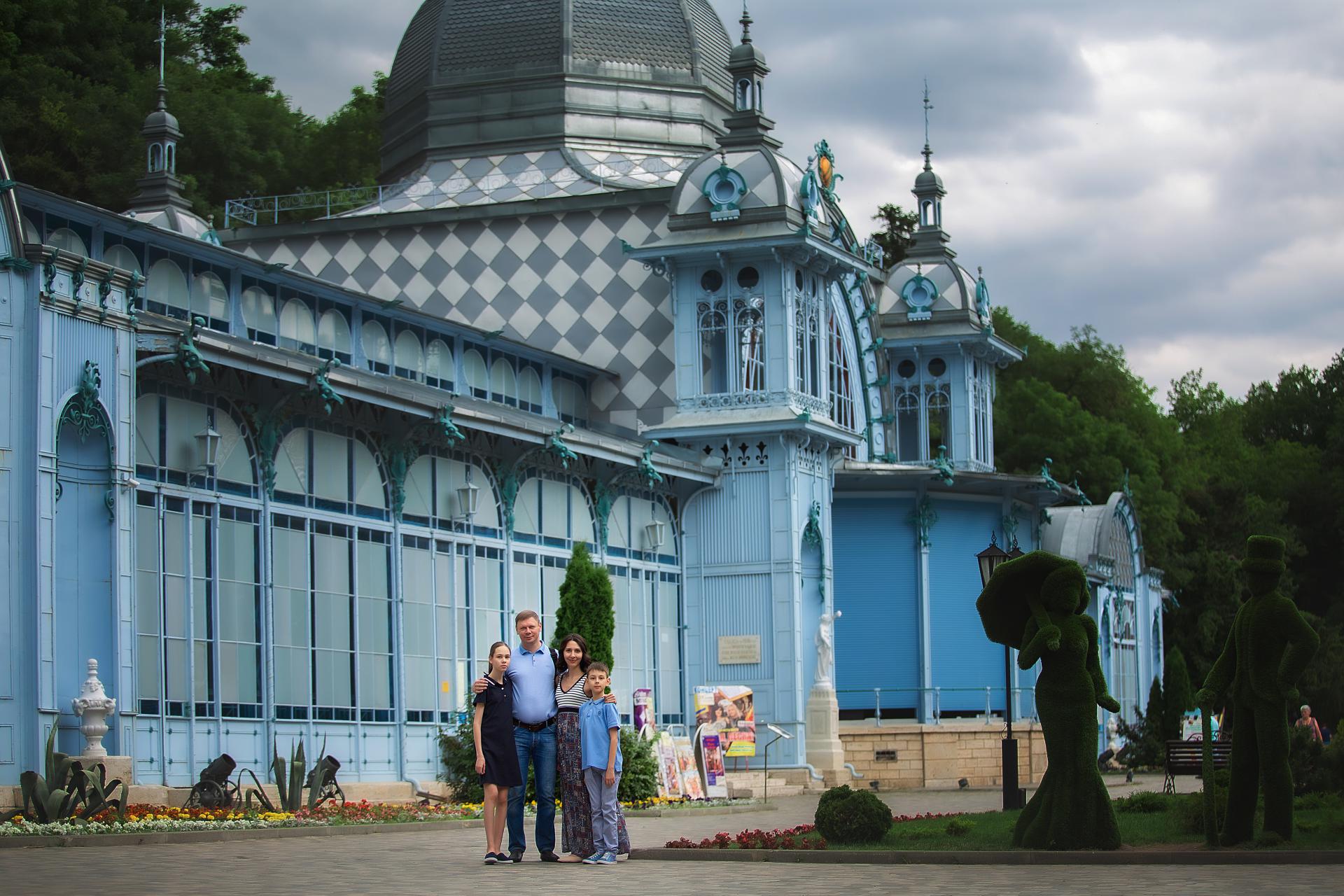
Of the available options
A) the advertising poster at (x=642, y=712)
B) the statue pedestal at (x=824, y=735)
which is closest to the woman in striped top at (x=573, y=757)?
the advertising poster at (x=642, y=712)

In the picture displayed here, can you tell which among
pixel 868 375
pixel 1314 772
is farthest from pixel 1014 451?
pixel 1314 772

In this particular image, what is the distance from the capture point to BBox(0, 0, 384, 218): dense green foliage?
4884 cm

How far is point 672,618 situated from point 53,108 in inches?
874

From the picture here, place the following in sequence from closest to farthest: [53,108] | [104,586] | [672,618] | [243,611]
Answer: [104,586]
[243,611]
[672,618]
[53,108]

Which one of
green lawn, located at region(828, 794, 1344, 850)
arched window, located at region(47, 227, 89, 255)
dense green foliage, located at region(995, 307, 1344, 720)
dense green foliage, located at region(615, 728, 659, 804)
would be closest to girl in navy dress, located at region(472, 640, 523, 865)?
green lawn, located at region(828, 794, 1344, 850)

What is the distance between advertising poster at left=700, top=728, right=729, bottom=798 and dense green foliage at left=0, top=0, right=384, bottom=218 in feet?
74.7

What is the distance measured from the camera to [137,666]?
2320 centimetres

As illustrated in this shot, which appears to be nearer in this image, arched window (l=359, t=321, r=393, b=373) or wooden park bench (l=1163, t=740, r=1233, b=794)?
wooden park bench (l=1163, t=740, r=1233, b=794)

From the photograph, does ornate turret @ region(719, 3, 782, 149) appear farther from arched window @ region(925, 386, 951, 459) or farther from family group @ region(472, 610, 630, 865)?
family group @ region(472, 610, 630, 865)

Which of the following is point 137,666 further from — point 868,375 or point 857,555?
point 868,375

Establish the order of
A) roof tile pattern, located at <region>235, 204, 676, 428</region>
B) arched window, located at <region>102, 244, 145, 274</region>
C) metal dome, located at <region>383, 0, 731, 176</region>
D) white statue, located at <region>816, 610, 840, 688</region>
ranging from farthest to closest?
metal dome, located at <region>383, 0, 731, 176</region>
roof tile pattern, located at <region>235, 204, 676, 428</region>
white statue, located at <region>816, 610, 840, 688</region>
arched window, located at <region>102, 244, 145, 274</region>

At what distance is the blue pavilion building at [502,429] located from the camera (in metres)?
22.1

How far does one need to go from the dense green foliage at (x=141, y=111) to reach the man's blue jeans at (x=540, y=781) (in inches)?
1324

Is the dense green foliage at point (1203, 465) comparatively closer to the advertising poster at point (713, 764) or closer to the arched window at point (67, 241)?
the advertising poster at point (713, 764)
